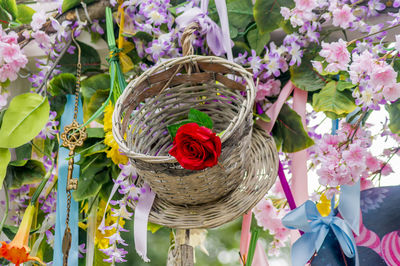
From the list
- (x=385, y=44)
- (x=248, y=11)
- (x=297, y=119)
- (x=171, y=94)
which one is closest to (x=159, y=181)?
(x=171, y=94)

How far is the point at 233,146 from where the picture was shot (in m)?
0.74

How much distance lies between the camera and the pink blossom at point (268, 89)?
0.98 m

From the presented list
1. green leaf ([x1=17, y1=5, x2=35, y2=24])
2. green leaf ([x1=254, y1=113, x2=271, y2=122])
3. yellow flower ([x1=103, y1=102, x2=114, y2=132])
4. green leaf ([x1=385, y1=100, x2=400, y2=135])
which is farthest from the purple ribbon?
green leaf ([x1=17, y1=5, x2=35, y2=24])

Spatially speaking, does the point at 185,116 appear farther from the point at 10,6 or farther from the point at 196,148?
the point at 10,6

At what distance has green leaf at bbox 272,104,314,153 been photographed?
95 centimetres

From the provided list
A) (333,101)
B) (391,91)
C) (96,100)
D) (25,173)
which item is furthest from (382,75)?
(25,173)

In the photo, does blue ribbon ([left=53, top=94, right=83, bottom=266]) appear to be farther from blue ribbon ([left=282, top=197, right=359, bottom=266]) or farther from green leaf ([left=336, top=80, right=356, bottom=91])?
green leaf ([left=336, top=80, right=356, bottom=91])

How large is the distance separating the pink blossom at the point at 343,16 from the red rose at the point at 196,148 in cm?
42

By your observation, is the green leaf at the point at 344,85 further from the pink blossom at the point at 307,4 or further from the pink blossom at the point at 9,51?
the pink blossom at the point at 9,51

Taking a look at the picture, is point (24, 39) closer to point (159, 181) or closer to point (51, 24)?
point (51, 24)

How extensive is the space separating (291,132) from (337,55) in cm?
20

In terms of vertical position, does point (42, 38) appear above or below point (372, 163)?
above

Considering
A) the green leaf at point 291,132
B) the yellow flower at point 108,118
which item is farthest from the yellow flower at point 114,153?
the green leaf at point 291,132

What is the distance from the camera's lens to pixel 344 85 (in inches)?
34.9
